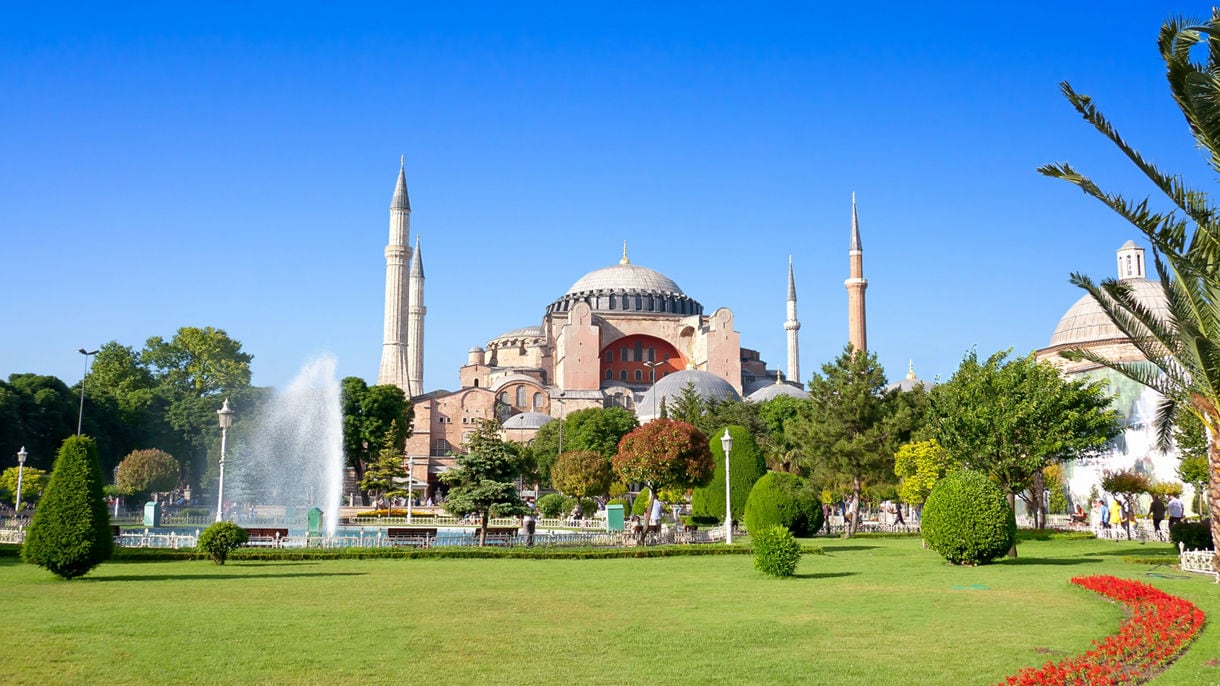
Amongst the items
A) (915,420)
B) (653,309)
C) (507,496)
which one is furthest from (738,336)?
(507,496)

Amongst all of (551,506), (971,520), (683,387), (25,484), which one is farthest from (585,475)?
(683,387)

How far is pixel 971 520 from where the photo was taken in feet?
48.6

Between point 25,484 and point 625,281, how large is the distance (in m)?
48.6

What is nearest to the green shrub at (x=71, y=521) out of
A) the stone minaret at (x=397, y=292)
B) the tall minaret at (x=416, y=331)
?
the stone minaret at (x=397, y=292)

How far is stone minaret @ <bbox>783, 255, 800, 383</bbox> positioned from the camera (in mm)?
75875

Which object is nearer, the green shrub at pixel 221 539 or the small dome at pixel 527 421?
the green shrub at pixel 221 539

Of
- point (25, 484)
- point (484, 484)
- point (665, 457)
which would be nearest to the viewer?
point (665, 457)

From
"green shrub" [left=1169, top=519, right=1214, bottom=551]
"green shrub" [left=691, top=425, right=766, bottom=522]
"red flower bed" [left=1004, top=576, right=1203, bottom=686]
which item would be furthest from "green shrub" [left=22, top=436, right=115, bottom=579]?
"green shrub" [left=691, top=425, right=766, bottom=522]

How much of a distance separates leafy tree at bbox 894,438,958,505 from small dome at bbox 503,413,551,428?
124 feet

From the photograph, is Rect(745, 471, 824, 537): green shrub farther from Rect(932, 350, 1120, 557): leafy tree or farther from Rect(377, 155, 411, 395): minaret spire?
Rect(377, 155, 411, 395): minaret spire

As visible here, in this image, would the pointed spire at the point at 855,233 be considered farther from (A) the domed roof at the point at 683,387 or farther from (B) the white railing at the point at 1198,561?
(B) the white railing at the point at 1198,561

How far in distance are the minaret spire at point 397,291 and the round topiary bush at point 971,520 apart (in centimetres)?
4886

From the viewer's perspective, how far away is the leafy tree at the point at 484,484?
71.7 feet

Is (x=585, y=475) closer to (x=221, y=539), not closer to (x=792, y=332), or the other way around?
(x=221, y=539)
